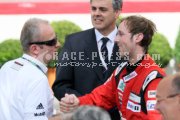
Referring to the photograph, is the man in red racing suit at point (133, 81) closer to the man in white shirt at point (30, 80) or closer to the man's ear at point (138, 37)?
the man's ear at point (138, 37)

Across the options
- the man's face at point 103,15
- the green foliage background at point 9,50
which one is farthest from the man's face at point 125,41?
the green foliage background at point 9,50

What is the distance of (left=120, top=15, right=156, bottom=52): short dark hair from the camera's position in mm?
4441

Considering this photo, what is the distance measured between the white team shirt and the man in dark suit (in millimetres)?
981

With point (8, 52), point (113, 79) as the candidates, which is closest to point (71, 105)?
point (113, 79)

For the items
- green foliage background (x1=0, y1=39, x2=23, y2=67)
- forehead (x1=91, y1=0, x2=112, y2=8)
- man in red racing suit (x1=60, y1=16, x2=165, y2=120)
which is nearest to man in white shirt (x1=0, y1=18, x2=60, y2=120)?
man in red racing suit (x1=60, y1=16, x2=165, y2=120)

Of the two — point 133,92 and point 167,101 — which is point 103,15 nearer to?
point 133,92

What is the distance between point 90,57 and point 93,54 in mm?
41

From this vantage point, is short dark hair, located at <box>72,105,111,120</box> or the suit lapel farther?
the suit lapel

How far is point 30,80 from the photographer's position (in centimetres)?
410

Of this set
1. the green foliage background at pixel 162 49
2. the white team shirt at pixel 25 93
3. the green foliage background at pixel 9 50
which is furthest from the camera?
the green foliage background at pixel 162 49

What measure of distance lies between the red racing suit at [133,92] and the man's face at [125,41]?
112mm

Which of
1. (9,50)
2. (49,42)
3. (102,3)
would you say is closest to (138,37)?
(49,42)

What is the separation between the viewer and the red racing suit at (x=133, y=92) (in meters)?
4.09

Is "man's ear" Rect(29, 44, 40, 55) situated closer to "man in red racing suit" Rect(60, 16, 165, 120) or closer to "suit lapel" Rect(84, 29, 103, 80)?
"man in red racing suit" Rect(60, 16, 165, 120)
